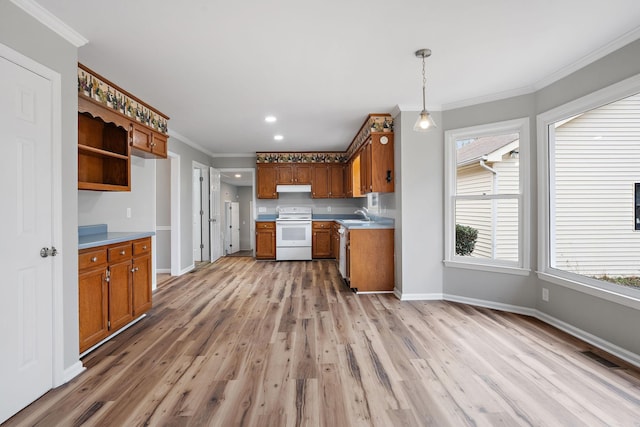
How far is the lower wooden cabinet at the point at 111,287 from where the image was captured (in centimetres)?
232

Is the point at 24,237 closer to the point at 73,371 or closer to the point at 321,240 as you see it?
the point at 73,371

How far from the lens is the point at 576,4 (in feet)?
6.18

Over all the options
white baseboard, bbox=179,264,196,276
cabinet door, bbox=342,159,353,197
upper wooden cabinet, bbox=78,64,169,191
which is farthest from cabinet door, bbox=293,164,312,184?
upper wooden cabinet, bbox=78,64,169,191

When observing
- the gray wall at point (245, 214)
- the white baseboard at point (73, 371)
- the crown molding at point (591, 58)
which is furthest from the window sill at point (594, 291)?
the gray wall at point (245, 214)

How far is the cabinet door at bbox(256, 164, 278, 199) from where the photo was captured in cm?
660

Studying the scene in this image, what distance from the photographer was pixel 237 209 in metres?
9.45

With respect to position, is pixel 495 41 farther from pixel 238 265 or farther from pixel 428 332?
pixel 238 265

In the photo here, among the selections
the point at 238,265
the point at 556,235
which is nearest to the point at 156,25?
the point at 556,235

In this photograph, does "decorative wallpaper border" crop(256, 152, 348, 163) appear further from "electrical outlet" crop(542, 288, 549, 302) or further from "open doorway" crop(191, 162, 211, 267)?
"electrical outlet" crop(542, 288, 549, 302)

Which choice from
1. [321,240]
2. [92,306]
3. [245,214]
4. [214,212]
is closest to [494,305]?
[321,240]

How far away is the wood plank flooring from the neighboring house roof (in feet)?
5.64

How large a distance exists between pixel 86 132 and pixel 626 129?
4594mm

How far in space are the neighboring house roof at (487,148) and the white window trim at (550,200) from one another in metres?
0.32

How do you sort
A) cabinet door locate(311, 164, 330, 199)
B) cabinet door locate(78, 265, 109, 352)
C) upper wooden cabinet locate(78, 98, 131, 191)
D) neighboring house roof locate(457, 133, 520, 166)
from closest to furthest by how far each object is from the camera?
1. cabinet door locate(78, 265, 109, 352)
2. upper wooden cabinet locate(78, 98, 131, 191)
3. neighboring house roof locate(457, 133, 520, 166)
4. cabinet door locate(311, 164, 330, 199)
